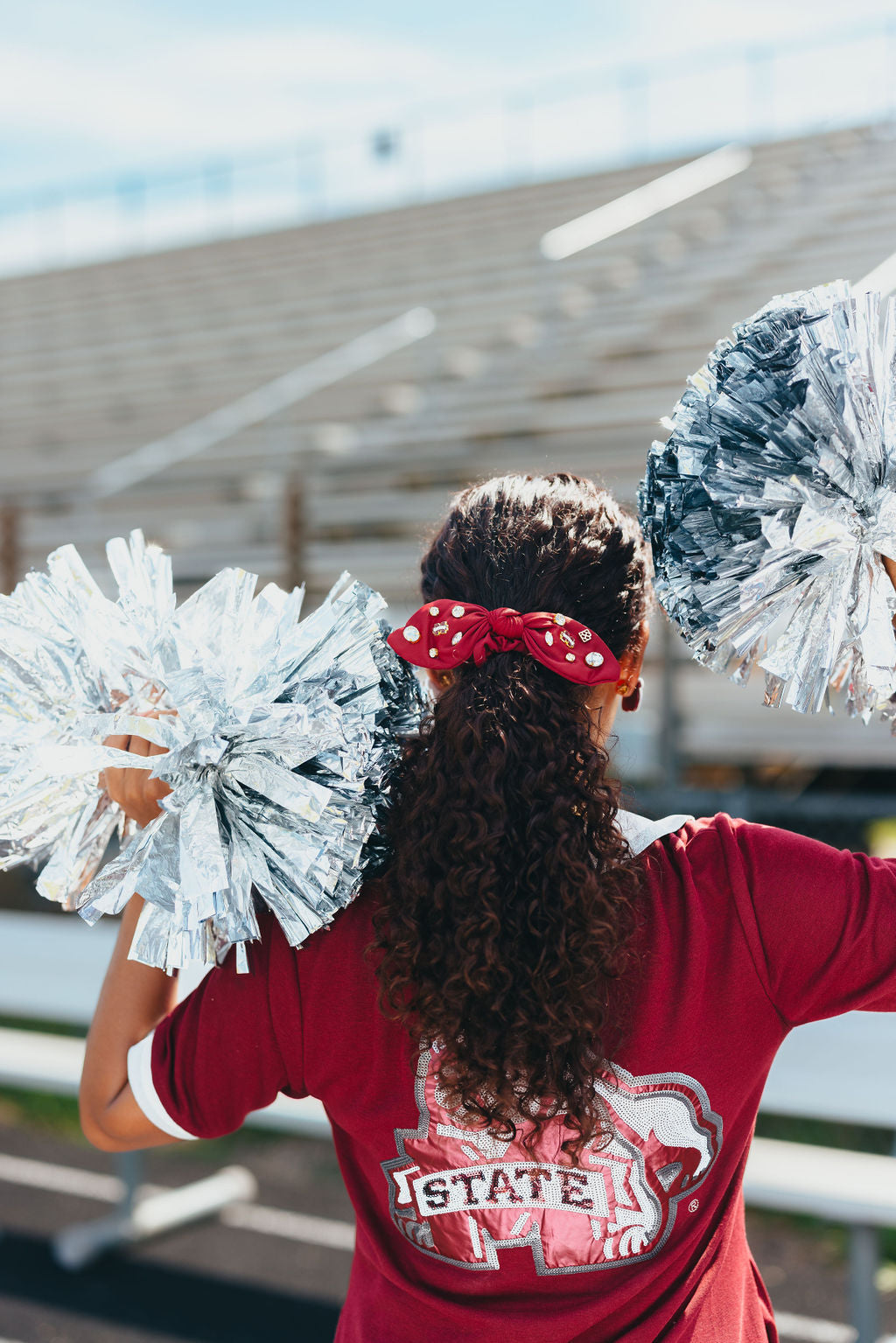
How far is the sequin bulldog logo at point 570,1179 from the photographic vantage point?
101 centimetres

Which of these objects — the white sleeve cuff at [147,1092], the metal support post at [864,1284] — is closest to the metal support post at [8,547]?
the metal support post at [864,1284]

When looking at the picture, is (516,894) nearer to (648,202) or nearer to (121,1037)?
(121,1037)

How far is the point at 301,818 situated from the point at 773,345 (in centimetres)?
56

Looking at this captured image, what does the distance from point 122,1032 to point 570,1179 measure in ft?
1.35

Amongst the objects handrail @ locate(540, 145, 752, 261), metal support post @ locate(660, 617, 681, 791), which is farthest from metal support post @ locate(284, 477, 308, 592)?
handrail @ locate(540, 145, 752, 261)

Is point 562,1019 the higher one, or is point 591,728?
point 591,728

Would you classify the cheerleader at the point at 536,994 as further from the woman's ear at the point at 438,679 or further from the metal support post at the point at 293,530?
the metal support post at the point at 293,530

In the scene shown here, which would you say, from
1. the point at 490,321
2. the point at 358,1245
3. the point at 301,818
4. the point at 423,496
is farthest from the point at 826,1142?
the point at 490,321

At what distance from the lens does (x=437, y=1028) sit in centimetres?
98

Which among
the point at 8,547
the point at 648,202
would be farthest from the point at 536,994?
the point at 648,202

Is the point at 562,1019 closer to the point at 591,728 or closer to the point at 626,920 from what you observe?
the point at 626,920

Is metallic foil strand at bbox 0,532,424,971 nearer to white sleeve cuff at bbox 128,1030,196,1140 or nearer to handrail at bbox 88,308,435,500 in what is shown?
white sleeve cuff at bbox 128,1030,196,1140

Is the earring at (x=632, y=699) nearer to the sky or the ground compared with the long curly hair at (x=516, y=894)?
nearer to the sky

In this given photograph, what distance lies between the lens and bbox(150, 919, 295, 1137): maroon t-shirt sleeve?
3.37ft
